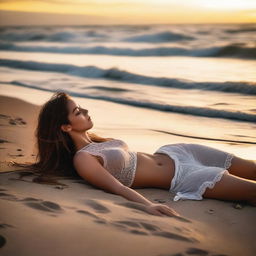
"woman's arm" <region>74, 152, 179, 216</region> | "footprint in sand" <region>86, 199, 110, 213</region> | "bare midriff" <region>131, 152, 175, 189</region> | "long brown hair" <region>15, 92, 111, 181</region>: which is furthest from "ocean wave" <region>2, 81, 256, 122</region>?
"footprint in sand" <region>86, 199, 110, 213</region>

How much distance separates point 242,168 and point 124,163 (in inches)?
43.0

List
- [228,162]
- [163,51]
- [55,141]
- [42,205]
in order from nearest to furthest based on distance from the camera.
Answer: [42,205]
[55,141]
[228,162]
[163,51]

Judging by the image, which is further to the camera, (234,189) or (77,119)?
(77,119)

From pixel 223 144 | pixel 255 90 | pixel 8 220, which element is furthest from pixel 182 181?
pixel 255 90

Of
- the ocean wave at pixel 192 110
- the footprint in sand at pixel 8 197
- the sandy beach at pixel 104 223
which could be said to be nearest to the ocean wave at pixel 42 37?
the ocean wave at pixel 192 110

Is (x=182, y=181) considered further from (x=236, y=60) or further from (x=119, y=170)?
(x=236, y=60)

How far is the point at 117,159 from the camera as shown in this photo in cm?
362

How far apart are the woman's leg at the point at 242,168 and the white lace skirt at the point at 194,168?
0.05 m

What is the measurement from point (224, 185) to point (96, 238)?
4.68 ft

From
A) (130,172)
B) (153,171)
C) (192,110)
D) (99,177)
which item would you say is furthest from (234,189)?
(192,110)

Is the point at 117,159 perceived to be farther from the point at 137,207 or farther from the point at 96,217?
the point at 96,217

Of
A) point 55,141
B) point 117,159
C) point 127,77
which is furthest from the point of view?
point 127,77

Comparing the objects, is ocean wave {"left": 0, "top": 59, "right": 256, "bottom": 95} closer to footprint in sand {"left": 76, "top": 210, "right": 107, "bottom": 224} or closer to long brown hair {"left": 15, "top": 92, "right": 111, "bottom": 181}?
long brown hair {"left": 15, "top": 92, "right": 111, "bottom": 181}

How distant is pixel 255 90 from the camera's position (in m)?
9.44
